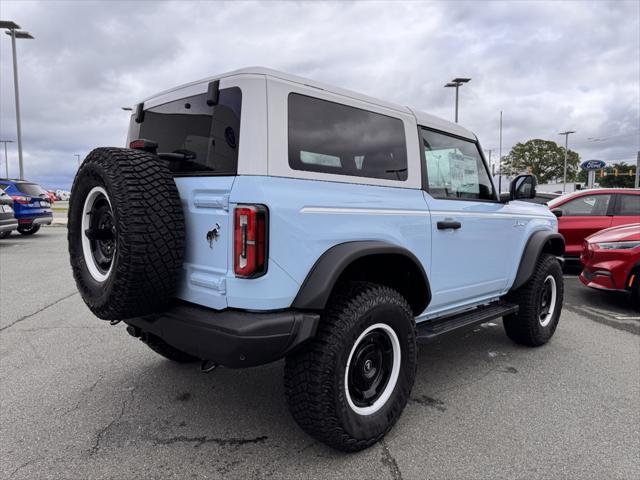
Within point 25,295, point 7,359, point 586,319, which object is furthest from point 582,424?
point 25,295

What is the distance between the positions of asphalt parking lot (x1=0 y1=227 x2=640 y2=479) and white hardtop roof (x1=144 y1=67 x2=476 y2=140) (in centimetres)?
198

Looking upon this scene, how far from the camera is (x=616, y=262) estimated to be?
18.4 ft

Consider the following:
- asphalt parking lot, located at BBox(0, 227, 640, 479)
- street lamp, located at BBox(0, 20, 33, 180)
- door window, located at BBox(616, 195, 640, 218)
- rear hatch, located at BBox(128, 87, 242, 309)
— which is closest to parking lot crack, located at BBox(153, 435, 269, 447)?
asphalt parking lot, located at BBox(0, 227, 640, 479)

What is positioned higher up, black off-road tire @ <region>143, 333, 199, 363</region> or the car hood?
the car hood

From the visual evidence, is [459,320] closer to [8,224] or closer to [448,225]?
[448,225]

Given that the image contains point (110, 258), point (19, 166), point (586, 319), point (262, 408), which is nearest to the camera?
point (110, 258)

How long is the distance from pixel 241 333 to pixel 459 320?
2014 millimetres

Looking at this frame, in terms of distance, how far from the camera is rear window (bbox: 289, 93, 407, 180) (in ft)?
7.75

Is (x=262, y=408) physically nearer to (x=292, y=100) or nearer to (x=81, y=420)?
(x=81, y=420)

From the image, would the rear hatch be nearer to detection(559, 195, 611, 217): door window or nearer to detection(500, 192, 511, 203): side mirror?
detection(500, 192, 511, 203): side mirror

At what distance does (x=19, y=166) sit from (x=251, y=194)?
20.5 m

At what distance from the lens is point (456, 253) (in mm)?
3262

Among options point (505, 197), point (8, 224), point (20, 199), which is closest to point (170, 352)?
point (505, 197)

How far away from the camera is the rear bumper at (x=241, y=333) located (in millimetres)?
2049
